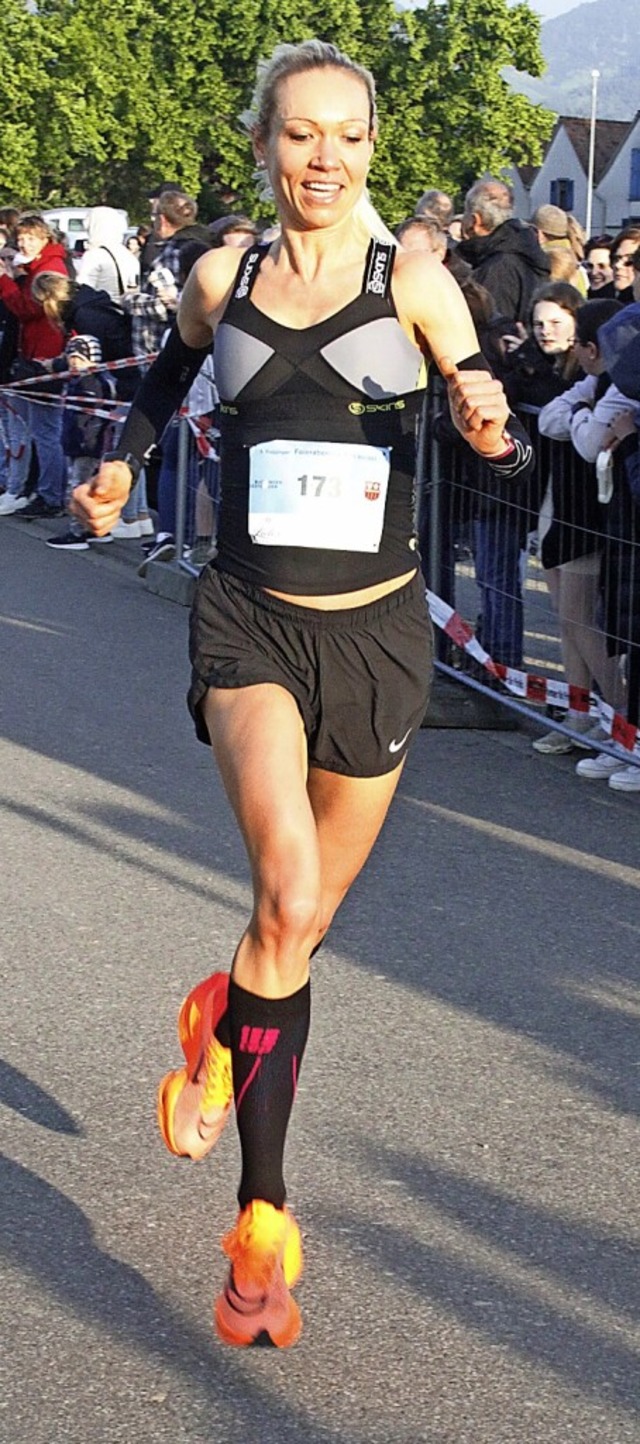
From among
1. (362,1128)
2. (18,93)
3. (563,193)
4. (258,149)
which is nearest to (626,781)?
(362,1128)

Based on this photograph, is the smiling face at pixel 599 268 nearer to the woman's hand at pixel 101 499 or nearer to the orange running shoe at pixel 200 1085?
the woman's hand at pixel 101 499

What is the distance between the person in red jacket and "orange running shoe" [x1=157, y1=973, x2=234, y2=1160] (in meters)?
10.8

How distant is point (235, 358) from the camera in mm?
3711

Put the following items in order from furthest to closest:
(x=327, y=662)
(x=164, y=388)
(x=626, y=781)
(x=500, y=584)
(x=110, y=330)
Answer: (x=110, y=330)
(x=500, y=584)
(x=626, y=781)
(x=164, y=388)
(x=327, y=662)

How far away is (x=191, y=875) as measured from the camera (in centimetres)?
640

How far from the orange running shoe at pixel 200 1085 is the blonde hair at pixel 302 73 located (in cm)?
140

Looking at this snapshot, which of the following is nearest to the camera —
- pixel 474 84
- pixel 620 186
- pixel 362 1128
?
pixel 362 1128

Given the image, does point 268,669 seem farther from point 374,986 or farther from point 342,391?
point 374,986

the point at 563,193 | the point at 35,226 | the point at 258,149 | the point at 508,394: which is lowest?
the point at 563,193

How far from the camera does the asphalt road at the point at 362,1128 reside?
3.36 m

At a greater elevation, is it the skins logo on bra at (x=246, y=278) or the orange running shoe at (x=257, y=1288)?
the skins logo on bra at (x=246, y=278)

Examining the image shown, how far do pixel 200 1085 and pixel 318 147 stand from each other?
1.68 metres

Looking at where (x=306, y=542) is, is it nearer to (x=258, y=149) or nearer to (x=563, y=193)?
(x=258, y=149)

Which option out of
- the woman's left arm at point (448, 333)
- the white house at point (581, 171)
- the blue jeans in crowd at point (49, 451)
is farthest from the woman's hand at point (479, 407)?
the white house at point (581, 171)
